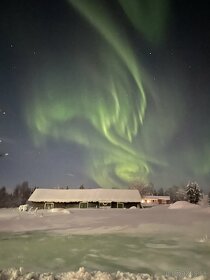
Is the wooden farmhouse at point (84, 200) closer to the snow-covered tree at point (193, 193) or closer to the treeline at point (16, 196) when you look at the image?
the snow-covered tree at point (193, 193)

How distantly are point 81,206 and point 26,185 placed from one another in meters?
66.6

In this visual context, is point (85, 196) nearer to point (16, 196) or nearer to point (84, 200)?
point (84, 200)

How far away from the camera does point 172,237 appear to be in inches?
770

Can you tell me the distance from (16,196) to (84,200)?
63.2 meters

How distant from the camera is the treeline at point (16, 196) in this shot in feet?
358

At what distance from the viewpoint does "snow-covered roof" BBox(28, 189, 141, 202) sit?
66375 millimetres

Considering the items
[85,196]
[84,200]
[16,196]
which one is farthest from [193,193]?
[16,196]

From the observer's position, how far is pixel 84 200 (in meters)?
66.1

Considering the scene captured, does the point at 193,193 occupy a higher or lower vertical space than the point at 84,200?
higher

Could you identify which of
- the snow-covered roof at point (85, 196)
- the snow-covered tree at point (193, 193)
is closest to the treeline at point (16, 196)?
the snow-covered roof at point (85, 196)

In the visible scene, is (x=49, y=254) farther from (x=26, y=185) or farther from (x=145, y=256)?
(x=26, y=185)

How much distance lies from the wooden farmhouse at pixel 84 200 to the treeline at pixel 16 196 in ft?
140

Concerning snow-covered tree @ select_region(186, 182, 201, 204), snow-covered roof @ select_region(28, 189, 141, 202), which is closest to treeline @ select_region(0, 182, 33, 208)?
snow-covered roof @ select_region(28, 189, 141, 202)

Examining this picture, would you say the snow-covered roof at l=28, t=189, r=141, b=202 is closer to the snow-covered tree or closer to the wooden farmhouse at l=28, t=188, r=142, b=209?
the wooden farmhouse at l=28, t=188, r=142, b=209
